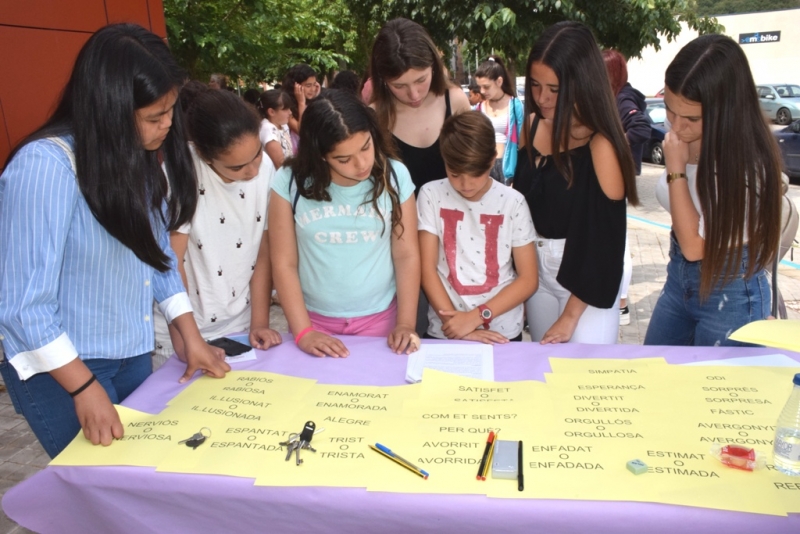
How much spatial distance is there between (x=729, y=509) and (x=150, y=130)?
4.35 ft

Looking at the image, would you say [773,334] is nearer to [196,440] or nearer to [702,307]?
[702,307]

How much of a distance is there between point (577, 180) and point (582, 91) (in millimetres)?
258

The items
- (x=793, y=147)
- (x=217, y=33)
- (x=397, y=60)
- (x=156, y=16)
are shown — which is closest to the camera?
(x=397, y=60)

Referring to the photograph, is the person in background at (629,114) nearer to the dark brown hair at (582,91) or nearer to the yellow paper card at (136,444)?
the dark brown hair at (582,91)

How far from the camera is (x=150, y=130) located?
4.33 feet

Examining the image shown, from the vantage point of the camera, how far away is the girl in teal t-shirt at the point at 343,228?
176 centimetres

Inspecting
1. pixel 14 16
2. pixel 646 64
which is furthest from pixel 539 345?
pixel 646 64

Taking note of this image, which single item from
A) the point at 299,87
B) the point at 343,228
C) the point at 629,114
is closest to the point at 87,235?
the point at 343,228

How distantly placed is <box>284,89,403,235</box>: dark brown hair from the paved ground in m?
1.80

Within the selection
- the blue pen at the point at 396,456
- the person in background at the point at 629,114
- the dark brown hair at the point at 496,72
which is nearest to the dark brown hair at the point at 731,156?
the blue pen at the point at 396,456

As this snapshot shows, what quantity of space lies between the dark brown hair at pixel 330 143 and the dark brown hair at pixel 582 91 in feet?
1.71

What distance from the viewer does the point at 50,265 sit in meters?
1.17

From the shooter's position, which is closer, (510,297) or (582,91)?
(582,91)

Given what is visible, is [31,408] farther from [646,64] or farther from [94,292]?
[646,64]
